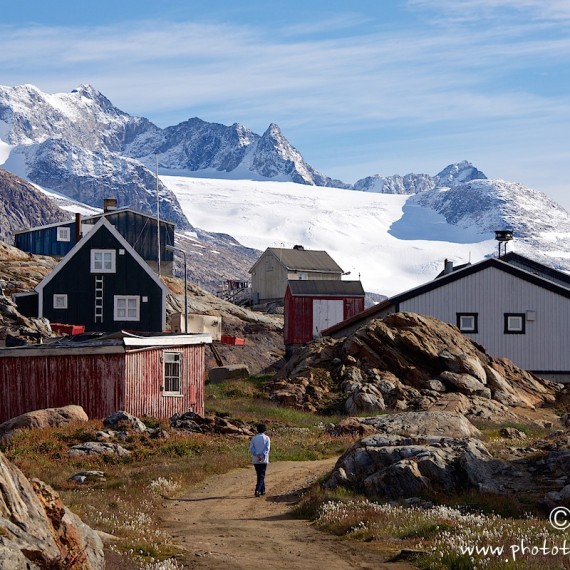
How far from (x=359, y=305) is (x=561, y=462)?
56959 millimetres

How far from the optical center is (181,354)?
1628 inches

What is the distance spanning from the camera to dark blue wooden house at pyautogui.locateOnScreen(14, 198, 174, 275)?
100875 millimetres

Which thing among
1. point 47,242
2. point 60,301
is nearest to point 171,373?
point 60,301

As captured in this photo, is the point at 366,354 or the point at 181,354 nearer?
the point at 181,354

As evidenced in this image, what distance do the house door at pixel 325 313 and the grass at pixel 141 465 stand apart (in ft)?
114

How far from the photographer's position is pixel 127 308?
6134cm

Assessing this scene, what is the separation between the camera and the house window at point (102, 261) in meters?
60.8

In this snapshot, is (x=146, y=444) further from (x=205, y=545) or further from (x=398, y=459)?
(x=205, y=545)

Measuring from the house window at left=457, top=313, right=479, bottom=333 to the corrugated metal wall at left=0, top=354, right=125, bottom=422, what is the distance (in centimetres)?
2445

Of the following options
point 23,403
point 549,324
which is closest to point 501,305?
point 549,324

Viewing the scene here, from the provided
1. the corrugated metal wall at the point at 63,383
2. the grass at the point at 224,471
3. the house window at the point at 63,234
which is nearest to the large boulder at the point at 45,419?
the grass at the point at 224,471

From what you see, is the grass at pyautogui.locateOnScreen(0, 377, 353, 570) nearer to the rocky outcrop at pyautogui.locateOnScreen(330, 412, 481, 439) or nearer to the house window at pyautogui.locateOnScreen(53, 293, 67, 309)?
the rocky outcrop at pyautogui.locateOnScreen(330, 412, 481, 439)

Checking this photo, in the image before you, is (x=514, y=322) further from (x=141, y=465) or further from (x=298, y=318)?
(x=141, y=465)

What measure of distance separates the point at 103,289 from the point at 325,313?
21.4 meters
